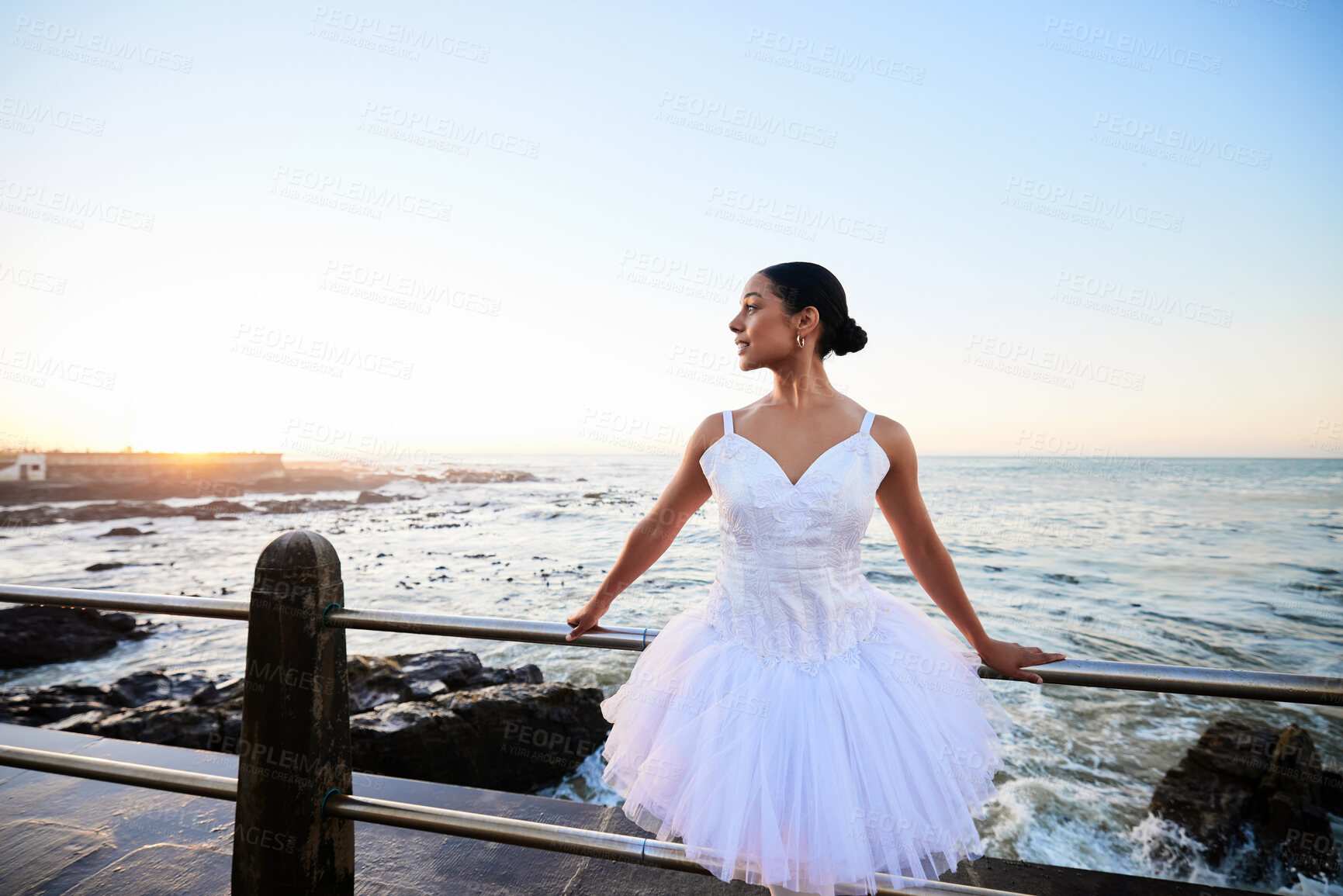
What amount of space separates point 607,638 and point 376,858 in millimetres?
1514

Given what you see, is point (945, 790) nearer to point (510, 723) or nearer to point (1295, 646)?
point (510, 723)

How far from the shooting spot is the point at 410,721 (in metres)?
4.70

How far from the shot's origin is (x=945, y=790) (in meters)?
1.38

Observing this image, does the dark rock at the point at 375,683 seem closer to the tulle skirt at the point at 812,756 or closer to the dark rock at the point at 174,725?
the dark rock at the point at 174,725

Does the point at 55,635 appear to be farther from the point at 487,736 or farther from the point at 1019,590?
the point at 1019,590

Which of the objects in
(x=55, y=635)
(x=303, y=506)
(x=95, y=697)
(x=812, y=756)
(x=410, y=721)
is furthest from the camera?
(x=303, y=506)

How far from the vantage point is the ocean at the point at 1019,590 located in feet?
21.9

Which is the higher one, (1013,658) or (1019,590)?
(1013,658)

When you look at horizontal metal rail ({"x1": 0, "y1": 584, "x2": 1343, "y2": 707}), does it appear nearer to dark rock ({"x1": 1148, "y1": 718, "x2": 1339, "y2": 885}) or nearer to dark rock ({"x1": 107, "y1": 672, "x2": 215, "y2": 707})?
dark rock ({"x1": 1148, "y1": 718, "x2": 1339, "y2": 885})

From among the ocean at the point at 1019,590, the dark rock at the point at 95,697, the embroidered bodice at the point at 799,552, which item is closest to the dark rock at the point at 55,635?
the ocean at the point at 1019,590

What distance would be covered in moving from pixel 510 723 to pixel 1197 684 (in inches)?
188

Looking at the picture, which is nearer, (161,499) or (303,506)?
(303,506)

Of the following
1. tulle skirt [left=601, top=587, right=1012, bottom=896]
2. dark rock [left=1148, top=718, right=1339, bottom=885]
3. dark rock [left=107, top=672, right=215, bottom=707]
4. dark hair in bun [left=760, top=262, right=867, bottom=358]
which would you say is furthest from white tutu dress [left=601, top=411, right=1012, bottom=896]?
dark rock [left=107, top=672, right=215, bottom=707]

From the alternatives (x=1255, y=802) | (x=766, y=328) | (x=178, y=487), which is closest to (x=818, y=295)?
(x=766, y=328)
